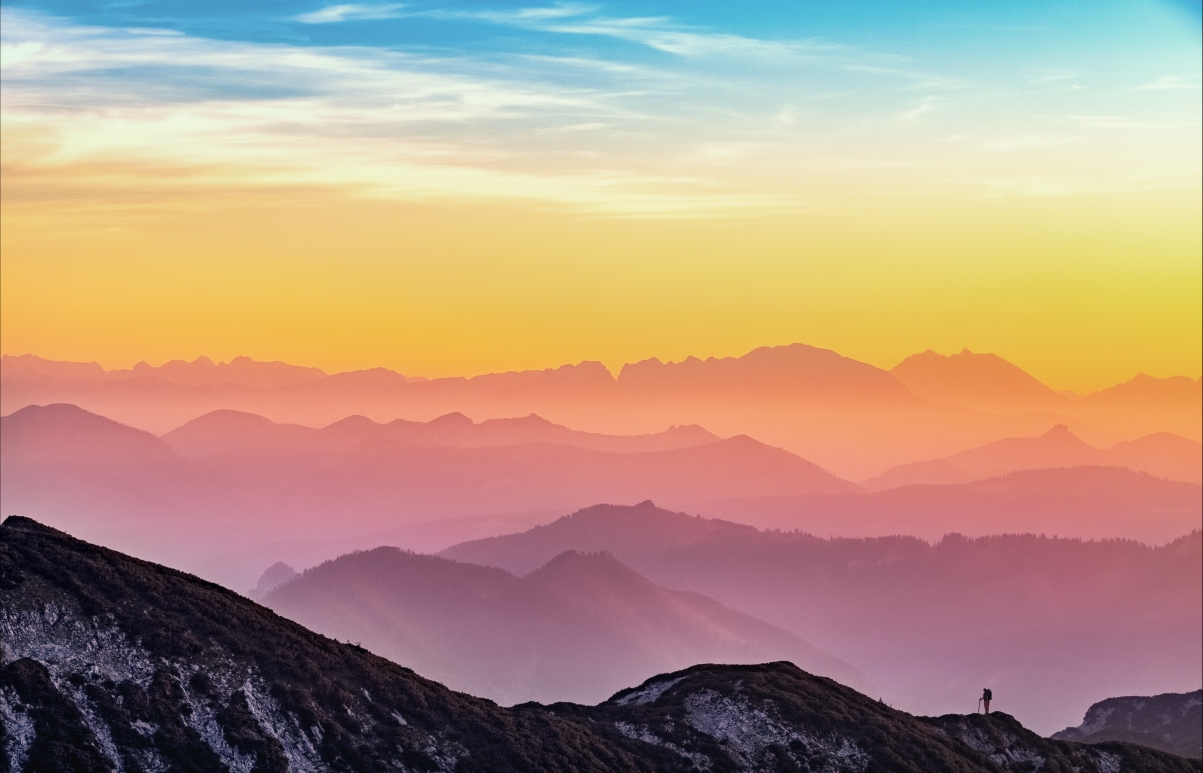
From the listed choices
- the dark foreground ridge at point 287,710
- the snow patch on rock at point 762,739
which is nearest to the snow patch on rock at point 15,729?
the dark foreground ridge at point 287,710

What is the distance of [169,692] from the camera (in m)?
89.1

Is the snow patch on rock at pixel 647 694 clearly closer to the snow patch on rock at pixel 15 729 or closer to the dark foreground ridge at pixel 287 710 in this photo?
the dark foreground ridge at pixel 287 710

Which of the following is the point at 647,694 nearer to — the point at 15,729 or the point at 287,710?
the point at 287,710

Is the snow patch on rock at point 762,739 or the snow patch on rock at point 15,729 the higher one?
the snow patch on rock at point 762,739

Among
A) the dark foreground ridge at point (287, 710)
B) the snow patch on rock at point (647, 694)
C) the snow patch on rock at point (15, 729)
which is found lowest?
the snow patch on rock at point (15, 729)

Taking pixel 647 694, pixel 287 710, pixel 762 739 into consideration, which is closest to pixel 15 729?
pixel 287 710

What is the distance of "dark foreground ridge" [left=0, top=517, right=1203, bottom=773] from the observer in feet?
279

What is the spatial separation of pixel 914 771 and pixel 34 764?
63935 mm

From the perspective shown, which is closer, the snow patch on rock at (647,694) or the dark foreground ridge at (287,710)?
the dark foreground ridge at (287,710)

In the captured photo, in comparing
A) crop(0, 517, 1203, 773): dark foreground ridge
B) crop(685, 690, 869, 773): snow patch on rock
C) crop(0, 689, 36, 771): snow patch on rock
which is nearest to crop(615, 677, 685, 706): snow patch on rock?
crop(0, 517, 1203, 773): dark foreground ridge

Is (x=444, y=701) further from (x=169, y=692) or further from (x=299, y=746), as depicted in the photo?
(x=169, y=692)

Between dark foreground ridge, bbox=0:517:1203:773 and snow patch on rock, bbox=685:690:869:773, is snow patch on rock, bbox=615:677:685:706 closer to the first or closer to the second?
dark foreground ridge, bbox=0:517:1203:773

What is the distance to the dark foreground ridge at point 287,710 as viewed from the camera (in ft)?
279

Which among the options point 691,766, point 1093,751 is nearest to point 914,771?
point 691,766
